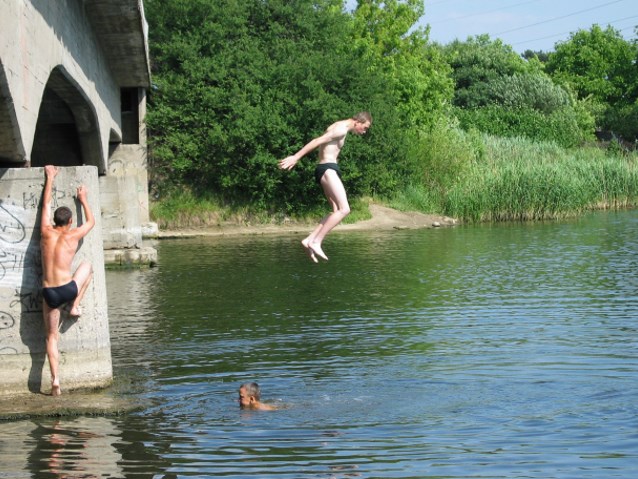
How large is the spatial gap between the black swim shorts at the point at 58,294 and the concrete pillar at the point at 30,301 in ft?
1.11

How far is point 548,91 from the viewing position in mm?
76938

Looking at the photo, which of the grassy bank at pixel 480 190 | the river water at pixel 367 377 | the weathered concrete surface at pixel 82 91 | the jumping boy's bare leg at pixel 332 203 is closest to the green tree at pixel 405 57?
the grassy bank at pixel 480 190

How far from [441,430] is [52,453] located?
13.6 feet

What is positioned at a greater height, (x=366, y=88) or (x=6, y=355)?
(x=366, y=88)

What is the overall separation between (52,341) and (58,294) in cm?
62

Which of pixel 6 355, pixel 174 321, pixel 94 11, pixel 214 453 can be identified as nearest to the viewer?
pixel 214 453

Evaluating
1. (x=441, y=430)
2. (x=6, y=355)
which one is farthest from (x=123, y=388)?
(x=441, y=430)

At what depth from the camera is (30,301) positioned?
13359 mm

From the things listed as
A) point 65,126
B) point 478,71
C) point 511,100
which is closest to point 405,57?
point 511,100

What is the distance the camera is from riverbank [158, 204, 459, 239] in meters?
44.2

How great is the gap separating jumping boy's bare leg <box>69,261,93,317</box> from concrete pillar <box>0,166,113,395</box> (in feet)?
0.33

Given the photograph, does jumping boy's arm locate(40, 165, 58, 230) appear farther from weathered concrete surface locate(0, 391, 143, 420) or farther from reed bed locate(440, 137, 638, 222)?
reed bed locate(440, 137, 638, 222)

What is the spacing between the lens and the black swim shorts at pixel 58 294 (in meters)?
13.0

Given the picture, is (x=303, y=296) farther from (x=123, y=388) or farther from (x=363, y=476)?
(x=363, y=476)
